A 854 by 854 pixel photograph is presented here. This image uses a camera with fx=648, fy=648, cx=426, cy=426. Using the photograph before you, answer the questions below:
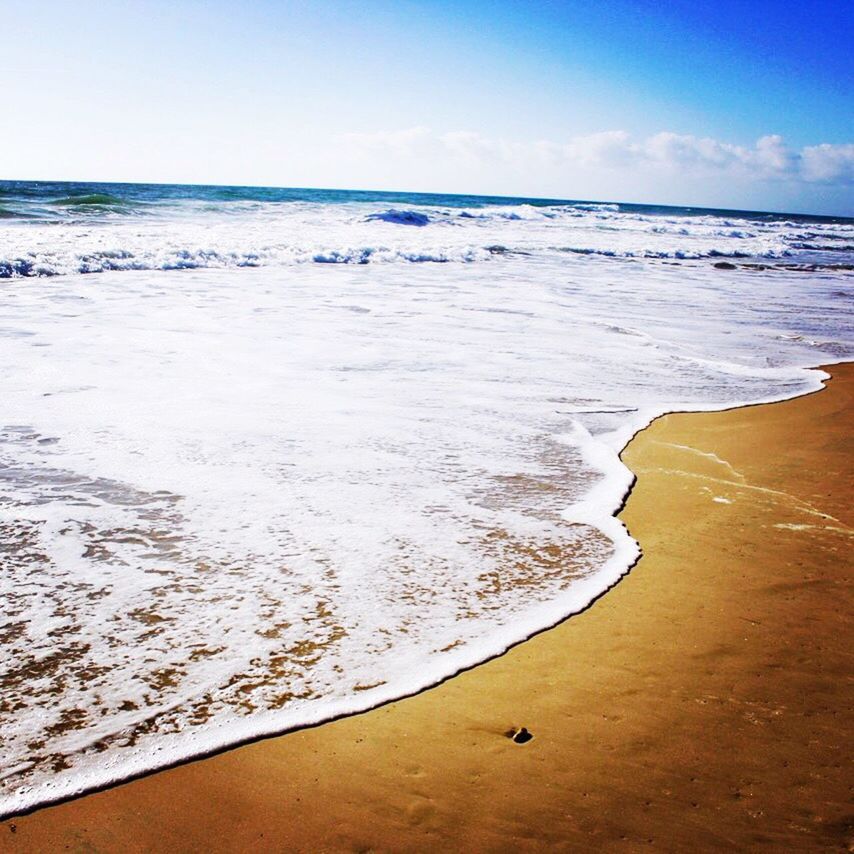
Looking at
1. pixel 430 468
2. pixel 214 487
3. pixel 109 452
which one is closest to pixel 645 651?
pixel 430 468

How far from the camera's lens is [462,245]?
64.4 feet

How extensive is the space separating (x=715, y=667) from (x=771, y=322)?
28.4 feet

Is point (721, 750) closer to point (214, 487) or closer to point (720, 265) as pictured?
point (214, 487)

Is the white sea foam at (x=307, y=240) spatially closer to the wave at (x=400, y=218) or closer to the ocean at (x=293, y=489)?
the wave at (x=400, y=218)

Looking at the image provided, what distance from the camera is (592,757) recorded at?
180cm

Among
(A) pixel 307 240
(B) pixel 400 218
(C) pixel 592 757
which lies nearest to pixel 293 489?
(C) pixel 592 757

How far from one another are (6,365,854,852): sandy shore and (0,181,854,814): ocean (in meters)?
0.11

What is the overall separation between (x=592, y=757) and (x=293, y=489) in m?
2.04

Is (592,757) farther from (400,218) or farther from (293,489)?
(400,218)

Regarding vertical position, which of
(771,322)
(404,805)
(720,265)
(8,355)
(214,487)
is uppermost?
(720,265)

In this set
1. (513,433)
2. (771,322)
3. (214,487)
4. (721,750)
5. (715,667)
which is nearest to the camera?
(721,750)

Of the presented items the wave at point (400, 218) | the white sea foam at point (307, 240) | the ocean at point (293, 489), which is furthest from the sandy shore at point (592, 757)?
the wave at point (400, 218)

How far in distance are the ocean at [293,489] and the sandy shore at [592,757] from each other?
0.36 ft

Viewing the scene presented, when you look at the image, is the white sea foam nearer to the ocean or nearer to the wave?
the wave
